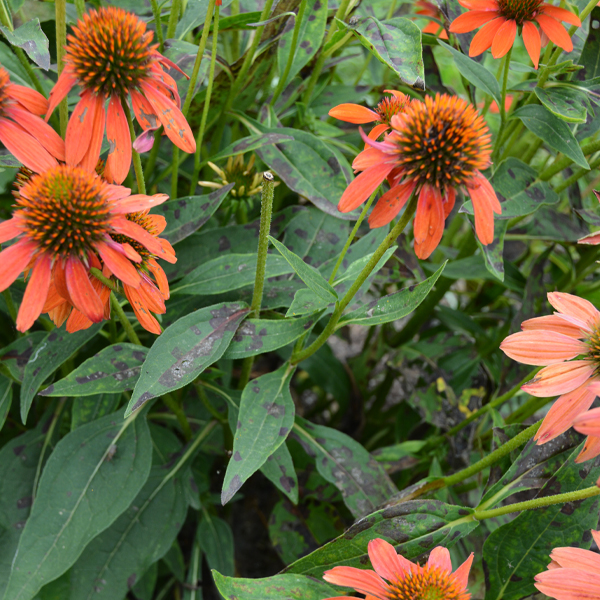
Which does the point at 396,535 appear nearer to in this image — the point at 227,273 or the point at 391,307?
the point at 391,307

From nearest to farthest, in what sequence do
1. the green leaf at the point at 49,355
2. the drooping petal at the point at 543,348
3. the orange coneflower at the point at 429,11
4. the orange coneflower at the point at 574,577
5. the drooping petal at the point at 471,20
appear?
the orange coneflower at the point at 574,577, the drooping petal at the point at 543,348, the green leaf at the point at 49,355, the drooping petal at the point at 471,20, the orange coneflower at the point at 429,11

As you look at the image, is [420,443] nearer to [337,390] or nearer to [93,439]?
[337,390]

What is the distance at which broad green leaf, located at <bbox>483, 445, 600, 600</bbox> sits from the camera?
2.40 ft

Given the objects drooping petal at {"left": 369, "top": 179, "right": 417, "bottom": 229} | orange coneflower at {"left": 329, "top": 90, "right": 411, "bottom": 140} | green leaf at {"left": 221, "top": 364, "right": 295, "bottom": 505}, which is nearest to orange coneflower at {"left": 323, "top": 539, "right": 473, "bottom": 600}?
green leaf at {"left": 221, "top": 364, "right": 295, "bottom": 505}

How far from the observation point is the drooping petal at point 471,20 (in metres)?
0.86

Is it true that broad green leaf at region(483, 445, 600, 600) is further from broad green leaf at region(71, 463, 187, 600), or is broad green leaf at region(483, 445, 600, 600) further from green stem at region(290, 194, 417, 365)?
broad green leaf at region(71, 463, 187, 600)

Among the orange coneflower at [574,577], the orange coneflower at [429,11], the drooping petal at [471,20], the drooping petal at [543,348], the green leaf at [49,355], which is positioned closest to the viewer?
the orange coneflower at [574,577]

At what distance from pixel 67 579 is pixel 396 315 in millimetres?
674

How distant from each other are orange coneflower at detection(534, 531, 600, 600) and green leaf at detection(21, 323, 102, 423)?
614mm

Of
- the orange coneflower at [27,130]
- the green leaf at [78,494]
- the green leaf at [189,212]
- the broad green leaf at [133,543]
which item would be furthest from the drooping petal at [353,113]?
the broad green leaf at [133,543]

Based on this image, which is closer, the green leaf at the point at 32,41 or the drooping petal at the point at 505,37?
the green leaf at the point at 32,41

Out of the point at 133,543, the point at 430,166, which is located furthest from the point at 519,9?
the point at 133,543

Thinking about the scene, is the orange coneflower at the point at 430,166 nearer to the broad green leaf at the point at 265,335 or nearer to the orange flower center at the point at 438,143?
the orange flower center at the point at 438,143

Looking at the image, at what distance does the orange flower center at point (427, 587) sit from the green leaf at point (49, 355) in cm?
49
